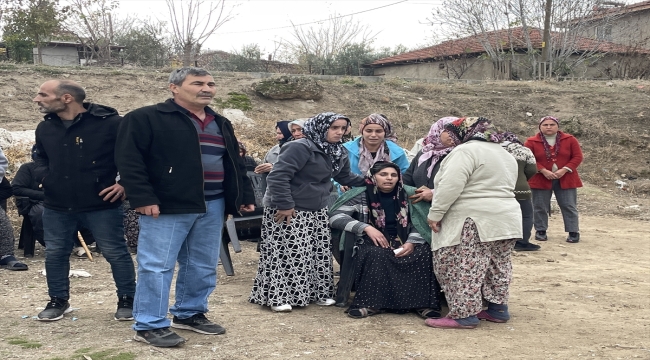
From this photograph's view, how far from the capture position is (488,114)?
57.4 feet

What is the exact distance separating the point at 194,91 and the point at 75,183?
111cm

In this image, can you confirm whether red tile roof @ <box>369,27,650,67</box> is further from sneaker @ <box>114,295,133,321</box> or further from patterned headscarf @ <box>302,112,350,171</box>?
sneaker @ <box>114,295,133,321</box>

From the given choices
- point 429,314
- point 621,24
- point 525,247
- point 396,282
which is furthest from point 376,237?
point 621,24

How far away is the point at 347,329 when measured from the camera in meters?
4.86

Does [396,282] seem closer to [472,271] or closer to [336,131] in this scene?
[472,271]

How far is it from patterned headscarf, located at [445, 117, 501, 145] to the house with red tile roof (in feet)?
65.7

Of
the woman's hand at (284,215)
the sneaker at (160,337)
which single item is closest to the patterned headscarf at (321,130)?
the woman's hand at (284,215)

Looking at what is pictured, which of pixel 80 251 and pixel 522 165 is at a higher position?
pixel 522 165

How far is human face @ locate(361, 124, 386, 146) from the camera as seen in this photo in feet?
20.6

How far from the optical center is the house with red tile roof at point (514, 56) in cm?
2477

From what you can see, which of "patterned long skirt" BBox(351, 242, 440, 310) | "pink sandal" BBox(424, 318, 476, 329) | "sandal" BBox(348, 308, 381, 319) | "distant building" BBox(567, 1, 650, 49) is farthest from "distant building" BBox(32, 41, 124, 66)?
"pink sandal" BBox(424, 318, 476, 329)

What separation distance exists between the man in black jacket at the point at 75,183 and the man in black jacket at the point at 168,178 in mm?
555

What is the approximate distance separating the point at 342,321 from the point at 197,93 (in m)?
2.05

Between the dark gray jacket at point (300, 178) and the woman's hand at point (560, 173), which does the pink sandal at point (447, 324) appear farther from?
the woman's hand at point (560, 173)
